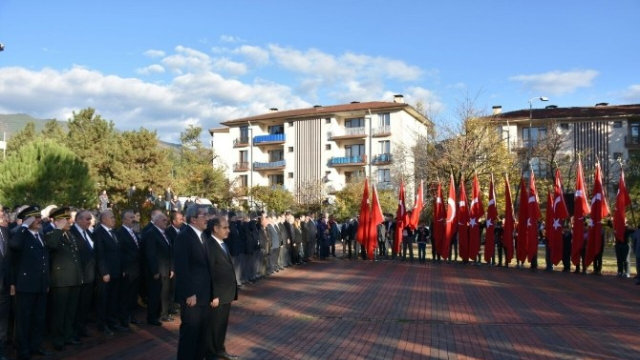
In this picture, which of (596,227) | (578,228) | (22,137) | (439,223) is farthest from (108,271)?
(22,137)

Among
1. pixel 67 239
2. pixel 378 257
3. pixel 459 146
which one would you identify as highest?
pixel 459 146

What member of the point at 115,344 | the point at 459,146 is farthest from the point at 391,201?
the point at 115,344

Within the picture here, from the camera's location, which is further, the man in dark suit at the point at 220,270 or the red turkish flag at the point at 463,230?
the red turkish flag at the point at 463,230

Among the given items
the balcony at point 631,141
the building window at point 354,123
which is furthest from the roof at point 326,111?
the balcony at point 631,141

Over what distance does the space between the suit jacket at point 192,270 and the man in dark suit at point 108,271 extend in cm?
287

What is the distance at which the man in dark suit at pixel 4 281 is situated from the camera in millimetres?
7832

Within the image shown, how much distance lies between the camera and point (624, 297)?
14.4m

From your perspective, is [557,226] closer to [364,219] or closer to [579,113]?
[364,219]

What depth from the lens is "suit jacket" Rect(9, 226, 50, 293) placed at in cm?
786

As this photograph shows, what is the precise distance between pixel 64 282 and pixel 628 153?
5571cm

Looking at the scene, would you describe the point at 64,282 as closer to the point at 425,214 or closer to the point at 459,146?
the point at 459,146

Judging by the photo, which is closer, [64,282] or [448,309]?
[64,282]

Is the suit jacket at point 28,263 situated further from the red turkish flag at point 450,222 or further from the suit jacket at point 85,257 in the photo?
the red turkish flag at point 450,222

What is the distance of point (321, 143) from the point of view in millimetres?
61062
